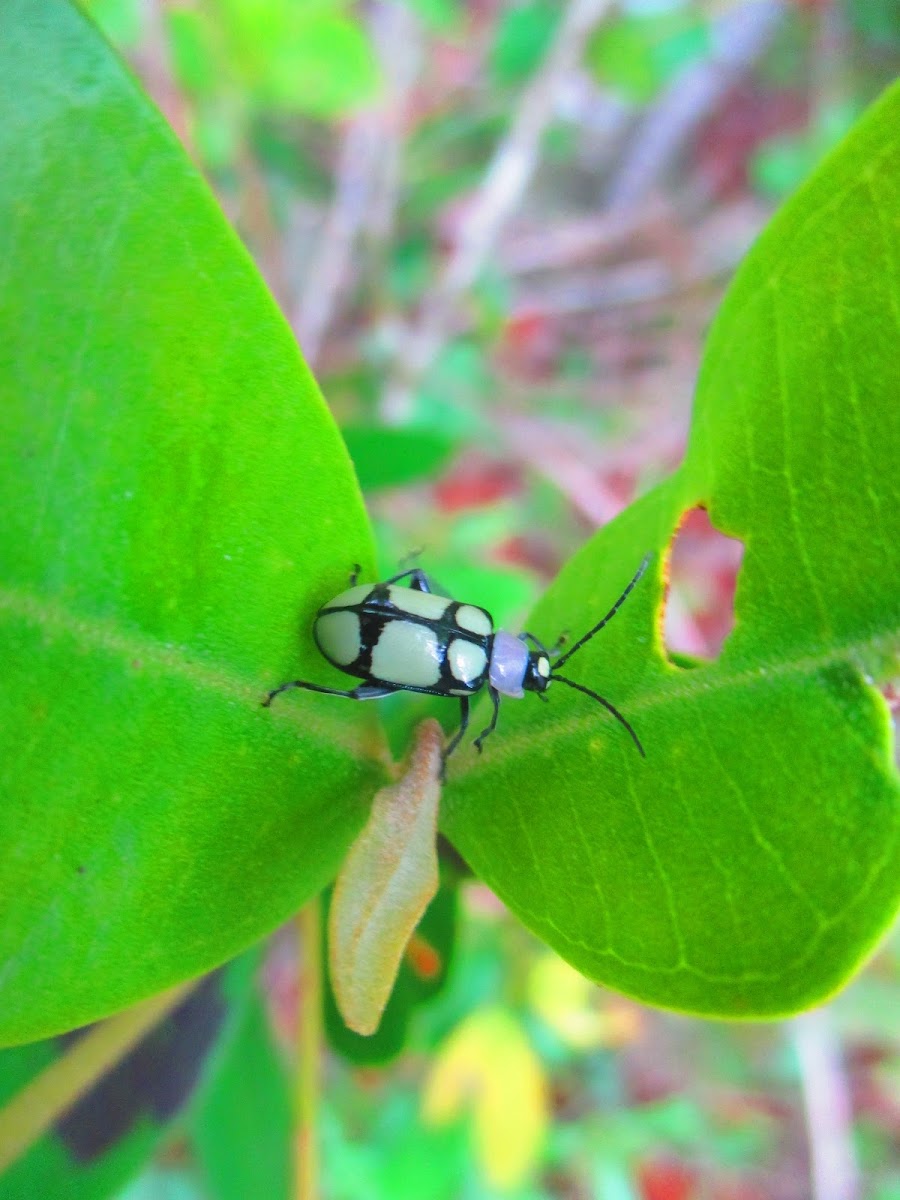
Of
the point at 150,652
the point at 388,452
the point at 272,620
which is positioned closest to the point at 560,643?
the point at 272,620

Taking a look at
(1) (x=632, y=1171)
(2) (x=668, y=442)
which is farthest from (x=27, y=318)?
(1) (x=632, y=1171)

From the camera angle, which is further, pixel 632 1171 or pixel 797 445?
pixel 632 1171

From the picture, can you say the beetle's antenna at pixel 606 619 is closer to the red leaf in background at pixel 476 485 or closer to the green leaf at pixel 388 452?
the green leaf at pixel 388 452

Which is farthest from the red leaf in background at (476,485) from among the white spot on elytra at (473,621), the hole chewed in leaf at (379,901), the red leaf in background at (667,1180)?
the hole chewed in leaf at (379,901)

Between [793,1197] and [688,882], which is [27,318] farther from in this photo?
[793,1197]

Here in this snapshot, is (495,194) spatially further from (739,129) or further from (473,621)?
(739,129)

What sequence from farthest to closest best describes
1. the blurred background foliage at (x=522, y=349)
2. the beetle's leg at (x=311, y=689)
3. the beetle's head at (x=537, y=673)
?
the blurred background foliage at (x=522, y=349), the beetle's head at (x=537, y=673), the beetle's leg at (x=311, y=689)
